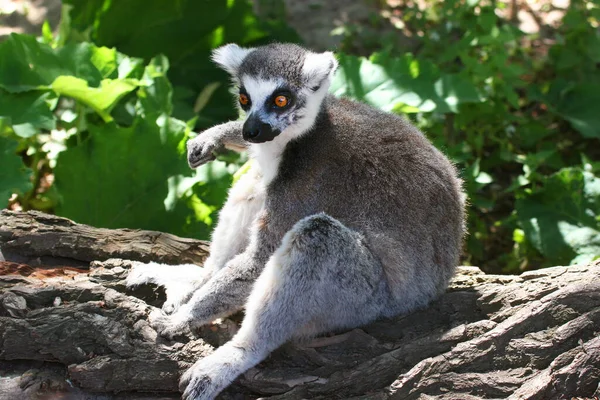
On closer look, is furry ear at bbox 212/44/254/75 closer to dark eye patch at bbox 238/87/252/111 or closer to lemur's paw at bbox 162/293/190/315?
dark eye patch at bbox 238/87/252/111

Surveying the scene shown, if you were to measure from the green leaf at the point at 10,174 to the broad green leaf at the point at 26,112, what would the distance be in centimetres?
19

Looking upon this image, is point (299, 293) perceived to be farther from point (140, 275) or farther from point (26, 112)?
point (26, 112)

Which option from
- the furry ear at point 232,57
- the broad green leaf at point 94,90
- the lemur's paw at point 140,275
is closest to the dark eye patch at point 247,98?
the furry ear at point 232,57

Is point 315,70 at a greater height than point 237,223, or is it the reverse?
point 315,70

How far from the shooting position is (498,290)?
3914 mm

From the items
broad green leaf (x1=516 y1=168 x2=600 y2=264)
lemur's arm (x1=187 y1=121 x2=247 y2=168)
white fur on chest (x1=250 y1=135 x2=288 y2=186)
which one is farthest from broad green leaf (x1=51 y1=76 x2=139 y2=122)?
broad green leaf (x1=516 y1=168 x2=600 y2=264)

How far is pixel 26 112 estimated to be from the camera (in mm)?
5203

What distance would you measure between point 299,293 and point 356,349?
451 millimetres

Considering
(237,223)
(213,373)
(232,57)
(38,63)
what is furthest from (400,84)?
(213,373)

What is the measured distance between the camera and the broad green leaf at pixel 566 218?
17.8ft

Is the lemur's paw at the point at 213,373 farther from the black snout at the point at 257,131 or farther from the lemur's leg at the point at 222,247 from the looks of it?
the black snout at the point at 257,131

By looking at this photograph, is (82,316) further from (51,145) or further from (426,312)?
(51,145)

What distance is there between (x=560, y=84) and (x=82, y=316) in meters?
5.44

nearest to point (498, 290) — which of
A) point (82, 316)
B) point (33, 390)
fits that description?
point (82, 316)
